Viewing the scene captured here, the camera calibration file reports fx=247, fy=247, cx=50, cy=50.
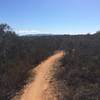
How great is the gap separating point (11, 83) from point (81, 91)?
483 centimetres

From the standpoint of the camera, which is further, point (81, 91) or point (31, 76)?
point (31, 76)

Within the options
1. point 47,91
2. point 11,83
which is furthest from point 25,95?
point 11,83

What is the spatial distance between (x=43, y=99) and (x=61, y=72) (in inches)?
205

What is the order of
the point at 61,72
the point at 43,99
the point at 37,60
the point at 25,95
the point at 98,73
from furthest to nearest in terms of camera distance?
the point at 37,60 → the point at 61,72 → the point at 98,73 → the point at 25,95 → the point at 43,99

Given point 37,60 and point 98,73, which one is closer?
point 98,73

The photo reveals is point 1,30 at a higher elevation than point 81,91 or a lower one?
higher

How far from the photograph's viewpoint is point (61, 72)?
1664 centimetres

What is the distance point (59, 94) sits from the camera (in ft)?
39.3

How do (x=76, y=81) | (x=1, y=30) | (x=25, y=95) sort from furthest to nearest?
(x=1, y=30) < (x=76, y=81) < (x=25, y=95)

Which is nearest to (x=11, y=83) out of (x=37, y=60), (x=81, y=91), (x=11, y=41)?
(x=81, y=91)

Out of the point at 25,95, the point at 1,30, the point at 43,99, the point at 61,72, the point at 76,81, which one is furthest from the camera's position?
Result: the point at 1,30

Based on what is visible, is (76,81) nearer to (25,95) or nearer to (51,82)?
(51,82)

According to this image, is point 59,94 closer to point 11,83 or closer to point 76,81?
point 76,81

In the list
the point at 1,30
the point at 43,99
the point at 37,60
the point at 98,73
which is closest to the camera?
the point at 43,99
